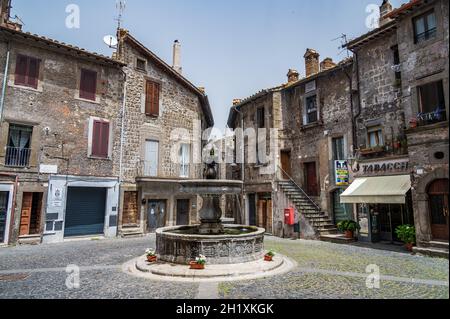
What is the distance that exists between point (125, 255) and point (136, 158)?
8.33 m

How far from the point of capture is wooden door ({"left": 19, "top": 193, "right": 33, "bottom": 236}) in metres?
14.0

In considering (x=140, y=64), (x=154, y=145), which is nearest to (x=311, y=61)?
(x=140, y=64)

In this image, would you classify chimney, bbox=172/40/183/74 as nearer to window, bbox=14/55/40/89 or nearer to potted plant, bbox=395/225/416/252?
window, bbox=14/55/40/89

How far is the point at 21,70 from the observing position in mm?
14609

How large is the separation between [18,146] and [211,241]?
12.1 m

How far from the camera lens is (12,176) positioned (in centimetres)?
1375

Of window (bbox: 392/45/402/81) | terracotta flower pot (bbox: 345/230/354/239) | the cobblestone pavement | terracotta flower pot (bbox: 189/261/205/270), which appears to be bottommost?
the cobblestone pavement

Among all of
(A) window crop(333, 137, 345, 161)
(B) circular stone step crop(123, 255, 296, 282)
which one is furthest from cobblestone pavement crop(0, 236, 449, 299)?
(A) window crop(333, 137, 345, 161)

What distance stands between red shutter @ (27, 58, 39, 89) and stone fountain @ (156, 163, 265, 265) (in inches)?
445

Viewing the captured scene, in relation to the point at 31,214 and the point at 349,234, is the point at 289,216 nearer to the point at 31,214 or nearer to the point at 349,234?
the point at 349,234

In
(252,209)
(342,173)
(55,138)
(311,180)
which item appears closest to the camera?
(342,173)

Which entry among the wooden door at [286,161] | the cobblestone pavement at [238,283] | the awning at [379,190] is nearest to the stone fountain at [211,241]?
the cobblestone pavement at [238,283]
